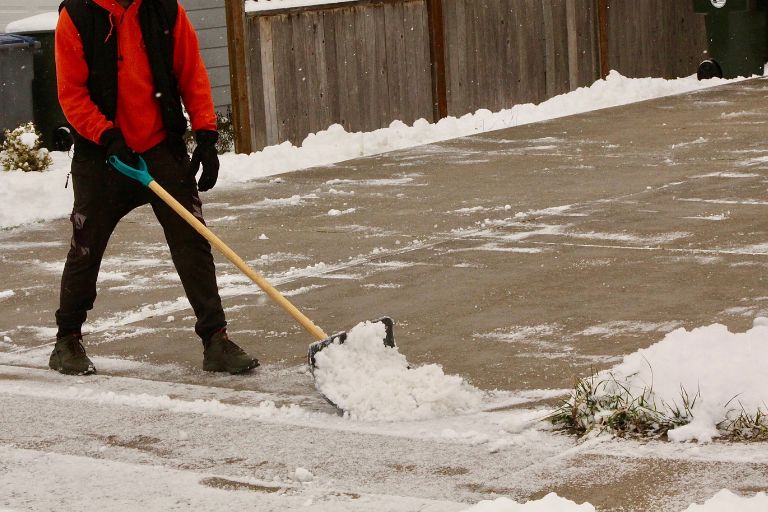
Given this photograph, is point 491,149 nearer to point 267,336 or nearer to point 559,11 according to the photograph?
point 559,11

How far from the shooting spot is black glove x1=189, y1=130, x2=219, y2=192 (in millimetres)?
6391

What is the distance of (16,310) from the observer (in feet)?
26.0

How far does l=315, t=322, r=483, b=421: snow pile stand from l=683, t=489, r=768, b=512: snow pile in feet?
4.76

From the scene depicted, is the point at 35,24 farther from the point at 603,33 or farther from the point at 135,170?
the point at 135,170

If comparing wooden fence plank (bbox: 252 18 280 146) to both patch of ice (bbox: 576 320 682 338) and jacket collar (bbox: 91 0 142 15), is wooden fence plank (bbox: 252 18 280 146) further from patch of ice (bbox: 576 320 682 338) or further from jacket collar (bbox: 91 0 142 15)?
patch of ice (bbox: 576 320 682 338)

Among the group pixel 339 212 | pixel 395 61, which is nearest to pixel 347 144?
pixel 395 61

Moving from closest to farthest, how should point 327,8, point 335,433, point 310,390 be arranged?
point 335,433
point 310,390
point 327,8

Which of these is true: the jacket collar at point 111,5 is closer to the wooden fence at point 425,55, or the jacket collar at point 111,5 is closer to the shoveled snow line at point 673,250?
the shoveled snow line at point 673,250

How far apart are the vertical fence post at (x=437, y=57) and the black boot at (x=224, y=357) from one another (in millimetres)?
9325

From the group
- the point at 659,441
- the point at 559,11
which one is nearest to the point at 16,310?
the point at 659,441

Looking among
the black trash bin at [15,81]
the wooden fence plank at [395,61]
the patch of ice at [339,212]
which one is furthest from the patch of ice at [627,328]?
the black trash bin at [15,81]

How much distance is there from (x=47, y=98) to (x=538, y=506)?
37.6ft

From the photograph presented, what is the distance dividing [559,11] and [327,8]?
13.1 ft

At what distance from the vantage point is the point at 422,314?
287 inches
